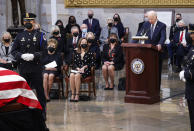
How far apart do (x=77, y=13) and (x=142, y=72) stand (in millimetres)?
9157

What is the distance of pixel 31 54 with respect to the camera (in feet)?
25.2

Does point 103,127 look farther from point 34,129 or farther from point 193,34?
point 34,129

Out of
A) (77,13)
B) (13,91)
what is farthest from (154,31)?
(77,13)

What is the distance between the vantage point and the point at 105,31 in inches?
596

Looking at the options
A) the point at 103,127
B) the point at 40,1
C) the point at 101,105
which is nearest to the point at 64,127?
the point at 103,127

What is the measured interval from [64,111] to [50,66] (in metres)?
1.77

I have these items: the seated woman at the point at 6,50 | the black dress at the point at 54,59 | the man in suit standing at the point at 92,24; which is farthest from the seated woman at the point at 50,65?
the man in suit standing at the point at 92,24

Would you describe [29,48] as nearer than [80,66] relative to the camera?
Yes

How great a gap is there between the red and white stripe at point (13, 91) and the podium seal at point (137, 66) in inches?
194

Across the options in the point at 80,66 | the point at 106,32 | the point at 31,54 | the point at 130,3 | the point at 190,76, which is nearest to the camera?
the point at 190,76

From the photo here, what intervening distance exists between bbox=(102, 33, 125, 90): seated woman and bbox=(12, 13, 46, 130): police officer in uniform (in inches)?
145

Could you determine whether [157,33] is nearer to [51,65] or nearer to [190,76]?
[51,65]

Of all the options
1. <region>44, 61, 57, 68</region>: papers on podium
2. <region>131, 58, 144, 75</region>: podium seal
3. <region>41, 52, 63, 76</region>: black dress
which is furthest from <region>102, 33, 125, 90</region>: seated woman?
<region>131, 58, 144, 75</region>: podium seal

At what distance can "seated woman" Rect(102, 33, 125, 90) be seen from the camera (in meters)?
11.4
